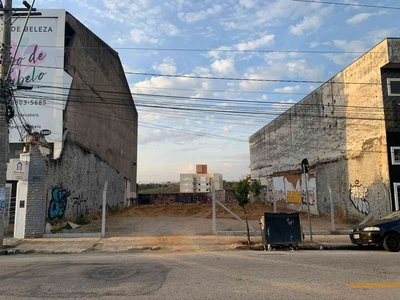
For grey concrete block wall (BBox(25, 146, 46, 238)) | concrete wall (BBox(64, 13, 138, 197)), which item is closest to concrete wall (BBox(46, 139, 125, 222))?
grey concrete block wall (BBox(25, 146, 46, 238))

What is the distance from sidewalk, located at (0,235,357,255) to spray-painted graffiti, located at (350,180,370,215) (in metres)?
5.01

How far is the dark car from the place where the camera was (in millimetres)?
10133

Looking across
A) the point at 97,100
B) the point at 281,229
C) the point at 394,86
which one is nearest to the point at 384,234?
the point at 281,229

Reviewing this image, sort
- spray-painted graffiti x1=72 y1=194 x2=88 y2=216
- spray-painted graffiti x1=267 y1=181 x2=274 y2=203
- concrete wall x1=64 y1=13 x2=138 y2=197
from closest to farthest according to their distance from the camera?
1. spray-painted graffiti x1=72 y1=194 x2=88 y2=216
2. concrete wall x1=64 y1=13 x2=138 y2=197
3. spray-painted graffiti x1=267 y1=181 x2=274 y2=203

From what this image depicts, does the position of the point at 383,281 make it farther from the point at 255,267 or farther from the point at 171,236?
the point at 171,236

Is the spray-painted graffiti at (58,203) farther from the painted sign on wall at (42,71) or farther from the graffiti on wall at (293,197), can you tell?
the graffiti on wall at (293,197)

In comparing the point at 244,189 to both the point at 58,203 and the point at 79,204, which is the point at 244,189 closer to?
the point at 58,203

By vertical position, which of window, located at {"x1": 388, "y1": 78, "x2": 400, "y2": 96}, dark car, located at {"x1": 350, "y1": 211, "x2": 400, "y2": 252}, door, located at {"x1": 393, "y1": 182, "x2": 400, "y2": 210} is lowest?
dark car, located at {"x1": 350, "y1": 211, "x2": 400, "y2": 252}

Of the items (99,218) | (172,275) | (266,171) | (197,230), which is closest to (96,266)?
(172,275)

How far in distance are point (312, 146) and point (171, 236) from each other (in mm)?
14759

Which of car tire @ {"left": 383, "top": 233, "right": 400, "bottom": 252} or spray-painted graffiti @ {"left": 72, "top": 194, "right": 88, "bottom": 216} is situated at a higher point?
spray-painted graffiti @ {"left": 72, "top": 194, "right": 88, "bottom": 216}

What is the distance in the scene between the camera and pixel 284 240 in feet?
36.7

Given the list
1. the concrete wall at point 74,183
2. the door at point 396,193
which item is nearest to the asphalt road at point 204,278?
the concrete wall at point 74,183

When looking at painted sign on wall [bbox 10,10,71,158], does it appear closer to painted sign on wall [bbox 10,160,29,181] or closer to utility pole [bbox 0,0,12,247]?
painted sign on wall [bbox 10,160,29,181]
